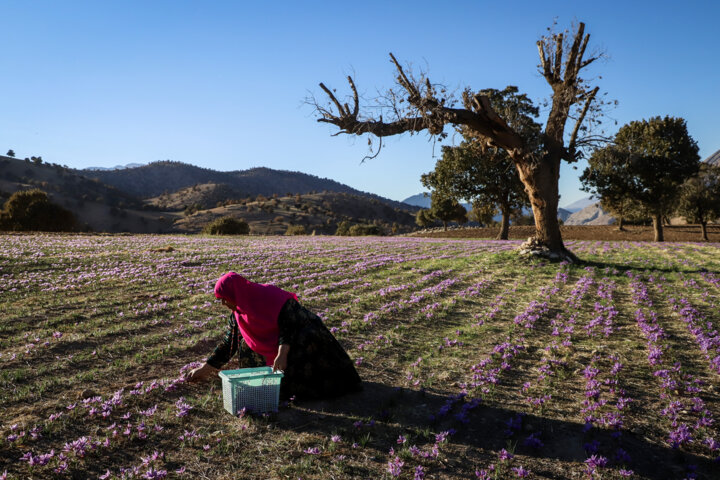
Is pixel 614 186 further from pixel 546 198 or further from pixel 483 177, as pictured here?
pixel 546 198

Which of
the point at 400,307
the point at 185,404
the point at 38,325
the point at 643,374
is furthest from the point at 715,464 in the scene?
the point at 38,325

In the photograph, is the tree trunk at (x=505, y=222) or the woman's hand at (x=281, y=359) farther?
the tree trunk at (x=505, y=222)

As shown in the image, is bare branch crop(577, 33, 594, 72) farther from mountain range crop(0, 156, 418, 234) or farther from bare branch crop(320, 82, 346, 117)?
mountain range crop(0, 156, 418, 234)

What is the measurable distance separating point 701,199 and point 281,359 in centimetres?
5254

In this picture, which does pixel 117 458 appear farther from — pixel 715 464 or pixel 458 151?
pixel 458 151

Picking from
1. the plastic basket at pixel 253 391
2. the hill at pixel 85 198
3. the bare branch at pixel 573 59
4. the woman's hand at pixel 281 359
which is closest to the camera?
the plastic basket at pixel 253 391

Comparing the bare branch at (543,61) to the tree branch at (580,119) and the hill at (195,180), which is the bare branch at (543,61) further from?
the hill at (195,180)

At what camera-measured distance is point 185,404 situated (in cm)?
513

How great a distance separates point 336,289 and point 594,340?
692 cm

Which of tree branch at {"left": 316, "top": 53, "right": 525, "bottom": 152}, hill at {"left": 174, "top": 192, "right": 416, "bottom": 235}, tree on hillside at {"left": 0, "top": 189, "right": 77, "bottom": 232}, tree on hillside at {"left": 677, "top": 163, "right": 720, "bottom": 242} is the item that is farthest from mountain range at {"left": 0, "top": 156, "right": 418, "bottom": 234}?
tree branch at {"left": 316, "top": 53, "right": 525, "bottom": 152}

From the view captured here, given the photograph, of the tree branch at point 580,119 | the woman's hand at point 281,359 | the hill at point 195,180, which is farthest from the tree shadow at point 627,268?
the hill at point 195,180

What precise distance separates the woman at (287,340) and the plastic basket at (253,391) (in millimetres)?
213

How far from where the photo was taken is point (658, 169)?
37188 millimetres

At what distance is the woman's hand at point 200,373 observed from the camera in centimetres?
575
